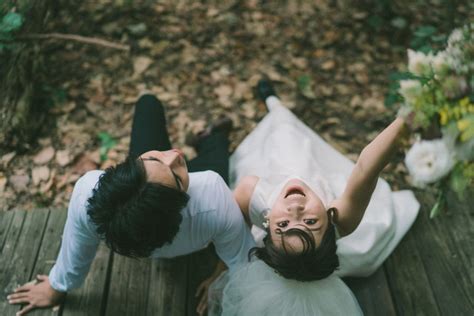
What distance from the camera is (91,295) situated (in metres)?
2.68

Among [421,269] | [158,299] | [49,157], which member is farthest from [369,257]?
[49,157]

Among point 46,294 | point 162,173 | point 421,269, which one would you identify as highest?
point 162,173

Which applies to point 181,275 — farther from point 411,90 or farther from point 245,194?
point 411,90

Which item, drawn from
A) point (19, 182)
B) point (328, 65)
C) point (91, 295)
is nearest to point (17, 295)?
point (91, 295)

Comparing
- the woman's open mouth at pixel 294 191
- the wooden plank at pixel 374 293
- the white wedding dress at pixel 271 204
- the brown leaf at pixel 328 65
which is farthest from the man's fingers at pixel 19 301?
the brown leaf at pixel 328 65

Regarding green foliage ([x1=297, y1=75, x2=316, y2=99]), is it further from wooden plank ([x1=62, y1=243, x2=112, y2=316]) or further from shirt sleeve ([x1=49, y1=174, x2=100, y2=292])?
shirt sleeve ([x1=49, y1=174, x2=100, y2=292])

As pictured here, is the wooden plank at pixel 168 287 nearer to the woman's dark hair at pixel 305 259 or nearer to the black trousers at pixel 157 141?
the black trousers at pixel 157 141

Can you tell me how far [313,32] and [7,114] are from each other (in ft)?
8.94

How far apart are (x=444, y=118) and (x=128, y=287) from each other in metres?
2.07

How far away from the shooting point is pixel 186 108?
3.88 meters

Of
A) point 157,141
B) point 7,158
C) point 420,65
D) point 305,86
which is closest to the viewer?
point 420,65

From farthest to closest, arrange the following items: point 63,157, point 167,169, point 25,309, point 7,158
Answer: point 63,157
point 7,158
point 25,309
point 167,169

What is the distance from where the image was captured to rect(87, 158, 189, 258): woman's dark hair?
6.03ft

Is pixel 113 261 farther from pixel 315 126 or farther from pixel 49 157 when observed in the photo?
pixel 315 126
